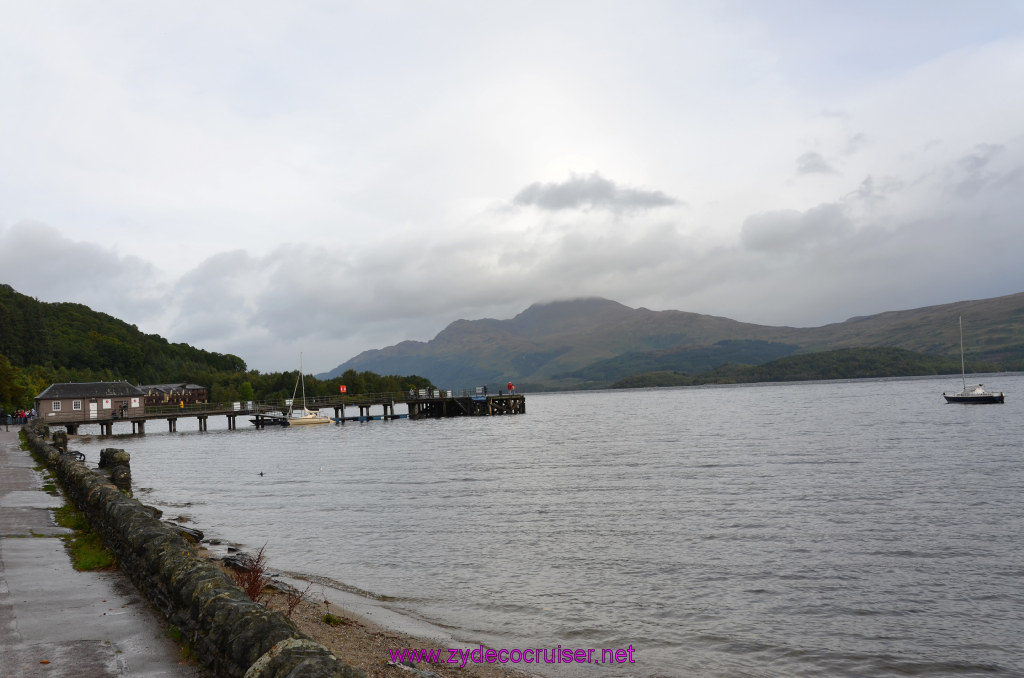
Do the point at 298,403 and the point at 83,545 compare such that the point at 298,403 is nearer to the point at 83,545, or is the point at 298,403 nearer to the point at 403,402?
the point at 403,402

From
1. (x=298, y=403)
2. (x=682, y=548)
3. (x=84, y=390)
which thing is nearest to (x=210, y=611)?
(x=682, y=548)

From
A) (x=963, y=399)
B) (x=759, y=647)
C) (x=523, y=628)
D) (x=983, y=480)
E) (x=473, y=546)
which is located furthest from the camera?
(x=963, y=399)

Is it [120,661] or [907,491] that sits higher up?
[120,661]

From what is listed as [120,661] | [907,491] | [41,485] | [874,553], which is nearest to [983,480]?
[907,491]

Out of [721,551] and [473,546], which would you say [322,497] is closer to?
[473,546]

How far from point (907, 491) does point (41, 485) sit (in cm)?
3692

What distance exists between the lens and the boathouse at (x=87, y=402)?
9888 cm

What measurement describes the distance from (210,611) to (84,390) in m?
113

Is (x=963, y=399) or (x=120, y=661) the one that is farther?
(x=963, y=399)

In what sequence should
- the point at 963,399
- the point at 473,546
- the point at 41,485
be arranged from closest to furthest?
the point at 473,546 → the point at 41,485 → the point at 963,399

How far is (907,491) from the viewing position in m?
31.8

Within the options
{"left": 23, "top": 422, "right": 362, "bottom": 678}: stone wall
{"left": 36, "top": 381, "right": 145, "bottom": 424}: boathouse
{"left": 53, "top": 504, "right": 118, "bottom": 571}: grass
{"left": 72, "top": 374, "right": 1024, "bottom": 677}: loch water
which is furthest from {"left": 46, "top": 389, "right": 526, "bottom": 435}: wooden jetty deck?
{"left": 23, "top": 422, "right": 362, "bottom": 678}: stone wall

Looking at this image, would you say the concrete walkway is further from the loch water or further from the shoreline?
the loch water

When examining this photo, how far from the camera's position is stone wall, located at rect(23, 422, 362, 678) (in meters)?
6.71
